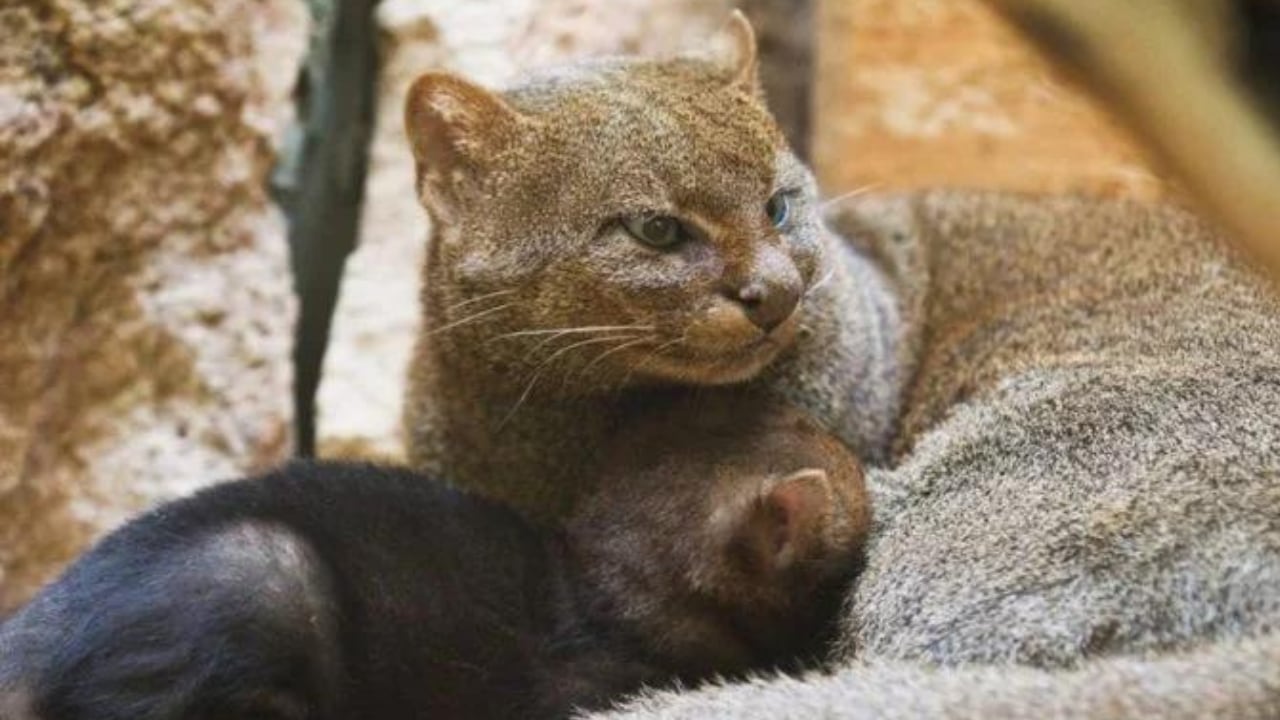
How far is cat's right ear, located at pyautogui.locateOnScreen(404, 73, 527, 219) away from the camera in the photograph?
3154 mm

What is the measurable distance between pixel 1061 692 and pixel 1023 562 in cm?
37

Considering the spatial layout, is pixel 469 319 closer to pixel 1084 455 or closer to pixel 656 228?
pixel 656 228

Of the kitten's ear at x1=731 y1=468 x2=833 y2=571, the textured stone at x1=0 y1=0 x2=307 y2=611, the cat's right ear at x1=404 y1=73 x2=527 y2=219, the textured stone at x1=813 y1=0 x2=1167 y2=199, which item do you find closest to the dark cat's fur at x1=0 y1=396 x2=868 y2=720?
the kitten's ear at x1=731 y1=468 x2=833 y2=571

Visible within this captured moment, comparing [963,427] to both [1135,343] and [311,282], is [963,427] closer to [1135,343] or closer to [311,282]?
[1135,343]

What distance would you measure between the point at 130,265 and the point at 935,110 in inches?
98.6

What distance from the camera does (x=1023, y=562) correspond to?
2.54 meters

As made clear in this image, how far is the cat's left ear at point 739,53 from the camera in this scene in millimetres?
3355

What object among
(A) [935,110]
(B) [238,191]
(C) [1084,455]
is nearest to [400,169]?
(B) [238,191]

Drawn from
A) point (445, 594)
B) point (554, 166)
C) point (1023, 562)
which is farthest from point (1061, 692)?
point (554, 166)

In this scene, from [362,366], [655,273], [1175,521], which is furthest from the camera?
[362,366]

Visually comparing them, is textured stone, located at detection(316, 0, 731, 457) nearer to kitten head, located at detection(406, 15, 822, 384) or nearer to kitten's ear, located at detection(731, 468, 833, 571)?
kitten head, located at detection(406, 15, 822, 384)

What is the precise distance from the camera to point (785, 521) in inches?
112

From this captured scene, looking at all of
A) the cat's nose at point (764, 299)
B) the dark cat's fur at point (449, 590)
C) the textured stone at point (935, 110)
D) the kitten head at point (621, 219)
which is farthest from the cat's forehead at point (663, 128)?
the textured stone at point (935, 110)

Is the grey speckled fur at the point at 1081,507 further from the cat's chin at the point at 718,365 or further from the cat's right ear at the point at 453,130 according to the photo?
the cat's right ear at the point at 453,130
